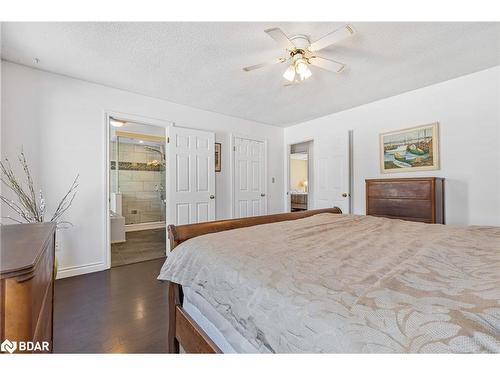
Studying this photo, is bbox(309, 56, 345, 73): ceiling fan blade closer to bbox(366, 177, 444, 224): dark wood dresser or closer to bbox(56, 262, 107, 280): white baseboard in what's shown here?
bbox(366, 177, 444, 224): dark wood dresser

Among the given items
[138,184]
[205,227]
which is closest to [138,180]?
[138,184]

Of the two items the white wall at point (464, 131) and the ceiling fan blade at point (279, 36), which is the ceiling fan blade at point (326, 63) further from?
the white wall at point (464, 131)

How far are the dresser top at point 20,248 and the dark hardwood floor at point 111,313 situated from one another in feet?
3.05

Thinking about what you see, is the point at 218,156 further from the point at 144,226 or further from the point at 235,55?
the point at 144,226

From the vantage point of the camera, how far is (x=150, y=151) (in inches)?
254

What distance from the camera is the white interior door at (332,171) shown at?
381 cm

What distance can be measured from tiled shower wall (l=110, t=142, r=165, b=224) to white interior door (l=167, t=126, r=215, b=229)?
298 cm

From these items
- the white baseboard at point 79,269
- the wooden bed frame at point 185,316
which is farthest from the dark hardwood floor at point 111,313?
the wooden bed frame at point 185,316

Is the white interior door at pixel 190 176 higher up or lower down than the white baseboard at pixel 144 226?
higher up

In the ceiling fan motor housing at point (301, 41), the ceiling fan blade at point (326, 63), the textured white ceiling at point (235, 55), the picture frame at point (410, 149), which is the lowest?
the picture frame at point (410, 149)

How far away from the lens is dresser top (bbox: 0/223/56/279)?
2.07 feet
